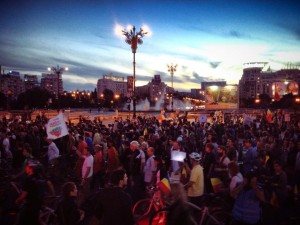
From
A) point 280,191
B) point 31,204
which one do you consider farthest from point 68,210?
point 280,191

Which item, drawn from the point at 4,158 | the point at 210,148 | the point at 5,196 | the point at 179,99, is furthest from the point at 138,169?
the point at 179,99

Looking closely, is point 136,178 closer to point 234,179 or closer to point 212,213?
point 212,213

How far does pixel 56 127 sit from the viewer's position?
10461 mm

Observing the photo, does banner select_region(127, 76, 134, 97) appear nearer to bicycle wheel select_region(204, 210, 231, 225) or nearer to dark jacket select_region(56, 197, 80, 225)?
bicycle wheel select_region(204, 210, 231, 225)

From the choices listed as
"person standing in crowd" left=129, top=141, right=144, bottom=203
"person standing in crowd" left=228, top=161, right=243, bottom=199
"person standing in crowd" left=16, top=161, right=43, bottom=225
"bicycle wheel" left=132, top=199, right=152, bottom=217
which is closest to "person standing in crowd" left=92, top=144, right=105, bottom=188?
"person standing in crowd" left=129, top=141, right=144, bottom=203

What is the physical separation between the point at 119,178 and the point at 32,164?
3246 mm

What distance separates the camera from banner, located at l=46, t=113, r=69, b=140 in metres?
10.4

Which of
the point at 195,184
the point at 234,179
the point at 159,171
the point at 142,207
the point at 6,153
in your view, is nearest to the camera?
the point at 234,179

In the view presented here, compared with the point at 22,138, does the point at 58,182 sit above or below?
below

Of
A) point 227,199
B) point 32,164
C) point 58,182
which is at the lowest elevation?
point 58,182

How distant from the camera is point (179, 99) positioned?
430 feet

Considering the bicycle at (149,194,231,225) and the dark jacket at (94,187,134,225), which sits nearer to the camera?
the dark jacket at (94,187,134,225)

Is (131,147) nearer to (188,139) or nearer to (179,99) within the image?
(188,139)

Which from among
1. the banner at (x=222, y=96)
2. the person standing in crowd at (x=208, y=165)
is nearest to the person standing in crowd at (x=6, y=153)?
the person standing in crowd at (x=208, y=165)
